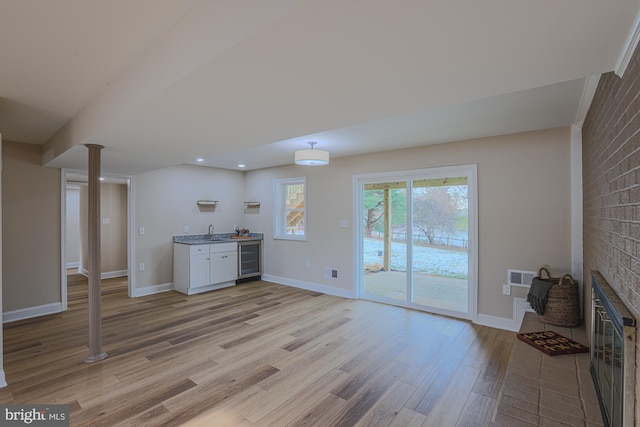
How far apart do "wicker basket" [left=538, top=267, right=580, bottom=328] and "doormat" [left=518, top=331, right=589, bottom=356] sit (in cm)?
27

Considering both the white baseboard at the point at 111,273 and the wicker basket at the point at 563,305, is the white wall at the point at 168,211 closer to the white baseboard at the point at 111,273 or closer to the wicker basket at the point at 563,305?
the white baseboard at the point at 111,273

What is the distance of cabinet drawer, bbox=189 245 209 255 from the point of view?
17.2 ft

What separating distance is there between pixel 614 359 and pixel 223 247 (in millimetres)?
5349

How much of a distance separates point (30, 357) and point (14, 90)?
2.53m

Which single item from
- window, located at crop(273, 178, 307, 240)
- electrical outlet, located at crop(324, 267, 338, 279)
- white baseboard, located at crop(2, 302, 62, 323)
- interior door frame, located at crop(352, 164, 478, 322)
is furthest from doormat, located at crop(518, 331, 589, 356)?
white baseboard, located at crop(2, 302, 62, 323)

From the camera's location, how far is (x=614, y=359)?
4.89 feet

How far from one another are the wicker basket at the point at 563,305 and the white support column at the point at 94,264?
175 inches

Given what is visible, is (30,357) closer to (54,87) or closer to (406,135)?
(54,87)

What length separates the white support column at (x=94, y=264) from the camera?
2.97m

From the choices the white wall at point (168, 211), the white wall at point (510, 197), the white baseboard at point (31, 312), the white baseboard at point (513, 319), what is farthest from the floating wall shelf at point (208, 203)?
the white baseboard at point (513, 319)

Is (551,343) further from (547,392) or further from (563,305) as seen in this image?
(547,392)

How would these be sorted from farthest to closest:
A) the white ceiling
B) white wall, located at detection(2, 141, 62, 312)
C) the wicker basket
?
white wall, located at detection(2, 141, 62, 312) → the wicker basket → the white ceiling

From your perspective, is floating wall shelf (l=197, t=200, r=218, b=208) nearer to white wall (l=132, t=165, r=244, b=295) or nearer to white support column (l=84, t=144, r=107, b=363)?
white wall (l=132, t=165, r=244, b=295)

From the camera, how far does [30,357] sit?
3.02 m
